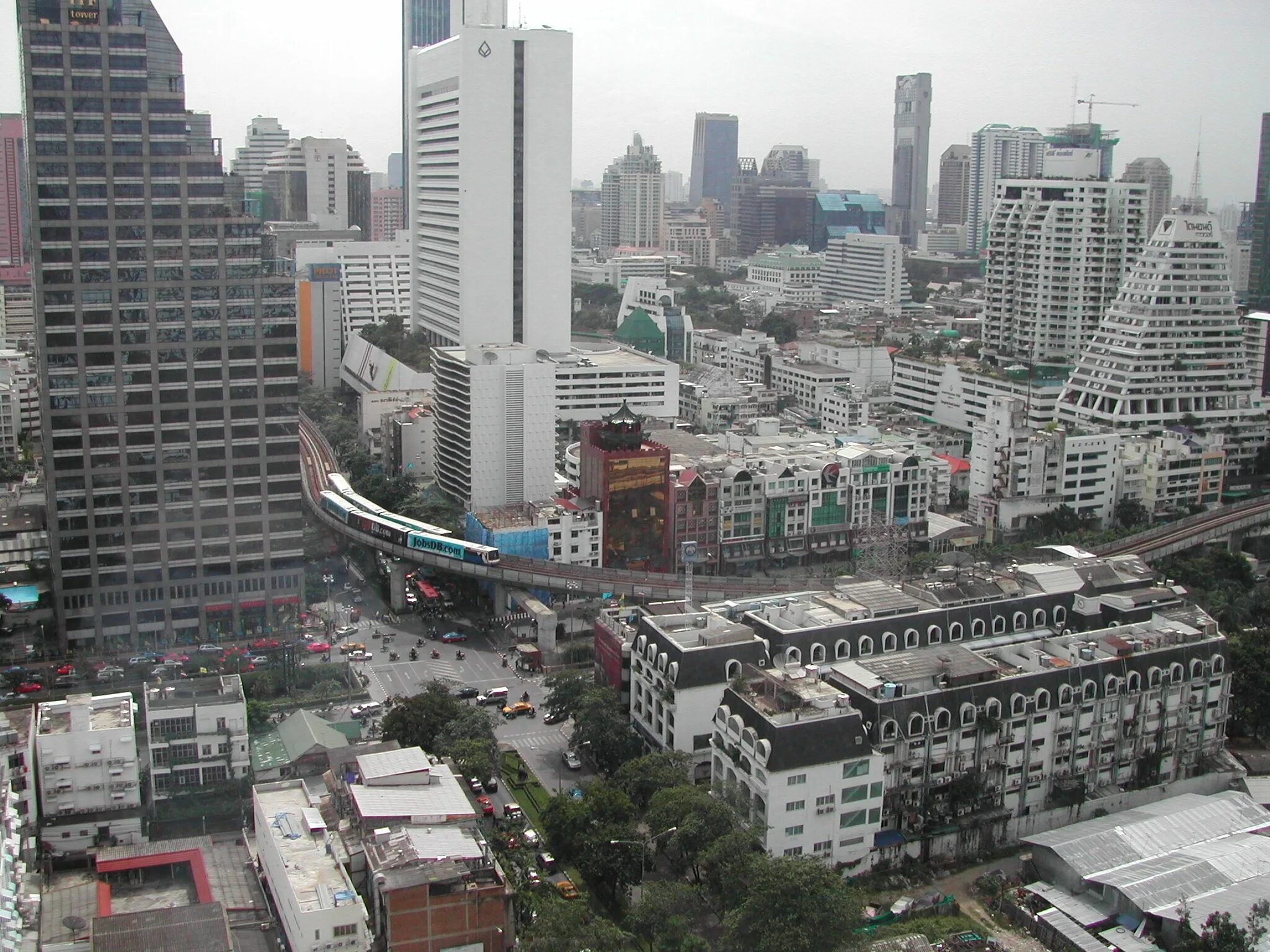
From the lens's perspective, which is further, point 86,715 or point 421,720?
point 421,720

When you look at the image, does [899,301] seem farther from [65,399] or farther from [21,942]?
[21,942]

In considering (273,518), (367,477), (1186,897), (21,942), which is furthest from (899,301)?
(21,942)

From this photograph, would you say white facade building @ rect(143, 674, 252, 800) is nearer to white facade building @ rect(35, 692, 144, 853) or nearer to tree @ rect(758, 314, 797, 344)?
white facade building @ rect(35, 692, 144, 853)

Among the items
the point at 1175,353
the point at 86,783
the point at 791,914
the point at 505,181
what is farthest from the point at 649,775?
the point at 505,181

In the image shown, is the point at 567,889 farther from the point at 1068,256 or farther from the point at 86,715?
the point at 1068,256

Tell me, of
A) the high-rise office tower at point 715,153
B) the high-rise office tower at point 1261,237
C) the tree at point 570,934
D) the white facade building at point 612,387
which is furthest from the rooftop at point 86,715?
the high-rise office tower at point 715,153

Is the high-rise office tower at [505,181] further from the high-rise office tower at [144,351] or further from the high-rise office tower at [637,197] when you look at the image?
the high-rise office tower at [637,197]
